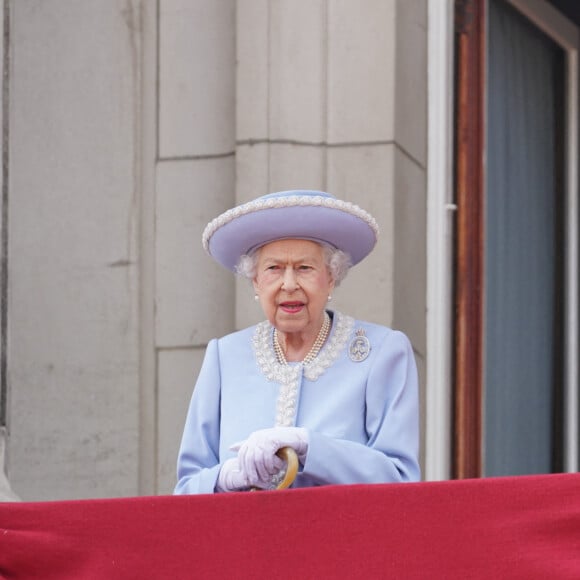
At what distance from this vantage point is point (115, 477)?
287 inches

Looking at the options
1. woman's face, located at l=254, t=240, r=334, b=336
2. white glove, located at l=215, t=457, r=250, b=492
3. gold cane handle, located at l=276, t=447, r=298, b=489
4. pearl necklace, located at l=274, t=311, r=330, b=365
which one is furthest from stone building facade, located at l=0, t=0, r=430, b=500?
gold cane handle, located at l=276, t=447, r=298, b=489

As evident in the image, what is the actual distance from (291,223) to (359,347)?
1.25 ft

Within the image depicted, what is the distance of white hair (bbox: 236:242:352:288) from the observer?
5109 millimetres

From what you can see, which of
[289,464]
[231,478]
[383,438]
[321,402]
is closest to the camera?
[289,464]

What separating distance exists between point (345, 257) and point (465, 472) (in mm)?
2827

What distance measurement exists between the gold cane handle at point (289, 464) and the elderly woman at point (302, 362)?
0.66 ft

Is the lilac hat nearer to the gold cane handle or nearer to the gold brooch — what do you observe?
the gold brooch

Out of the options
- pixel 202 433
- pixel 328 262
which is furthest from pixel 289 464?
pixel 328 262

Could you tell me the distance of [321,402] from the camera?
197 inches

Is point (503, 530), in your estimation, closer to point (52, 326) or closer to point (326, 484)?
point (326, 484)

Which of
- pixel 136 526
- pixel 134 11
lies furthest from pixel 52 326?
pixel 136 526

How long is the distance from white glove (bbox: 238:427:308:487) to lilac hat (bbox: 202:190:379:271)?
0.60 metres

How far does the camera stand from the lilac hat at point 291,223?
500 centimetres

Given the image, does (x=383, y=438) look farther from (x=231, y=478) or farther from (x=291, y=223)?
(x=291, y=223)
